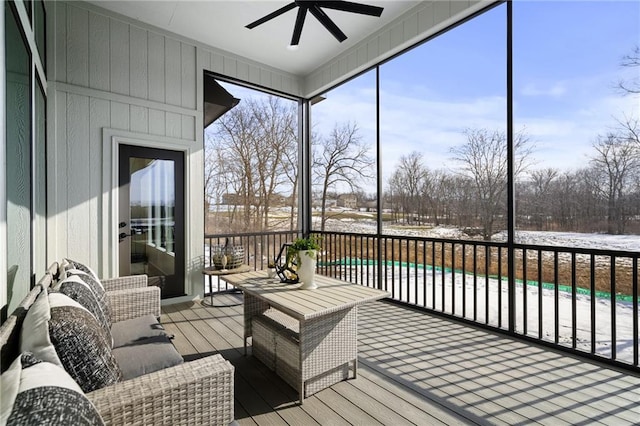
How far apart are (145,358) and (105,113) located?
3.23 meters

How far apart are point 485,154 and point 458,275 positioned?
1.84 meters

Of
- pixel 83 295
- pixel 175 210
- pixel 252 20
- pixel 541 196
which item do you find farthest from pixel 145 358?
pixel 252 20

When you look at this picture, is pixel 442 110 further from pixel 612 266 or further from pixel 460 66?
pixel 612 266

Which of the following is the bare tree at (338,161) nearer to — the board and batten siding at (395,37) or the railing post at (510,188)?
the board and batten siding at (395,37)

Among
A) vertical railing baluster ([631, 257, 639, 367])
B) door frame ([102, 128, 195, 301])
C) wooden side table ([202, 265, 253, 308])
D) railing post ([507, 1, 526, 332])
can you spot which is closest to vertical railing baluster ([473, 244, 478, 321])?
railing post ([507, 1, 526, 332])

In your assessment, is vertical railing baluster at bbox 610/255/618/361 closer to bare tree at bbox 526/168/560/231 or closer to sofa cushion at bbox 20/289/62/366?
bare tree at bbox 526/168/560/231

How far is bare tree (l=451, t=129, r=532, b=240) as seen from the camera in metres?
3.61

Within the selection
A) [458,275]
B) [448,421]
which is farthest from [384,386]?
[458,275]

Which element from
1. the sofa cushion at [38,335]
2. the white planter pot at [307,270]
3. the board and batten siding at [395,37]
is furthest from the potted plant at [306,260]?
the board and batten siding at [395,37]

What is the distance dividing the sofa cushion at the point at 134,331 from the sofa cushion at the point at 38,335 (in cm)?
81

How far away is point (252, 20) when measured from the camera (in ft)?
13.1

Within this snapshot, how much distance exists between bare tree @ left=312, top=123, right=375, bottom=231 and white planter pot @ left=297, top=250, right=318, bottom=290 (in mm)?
3375

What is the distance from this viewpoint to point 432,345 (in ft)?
9.34

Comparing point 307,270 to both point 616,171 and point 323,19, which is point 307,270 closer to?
point 323,19
